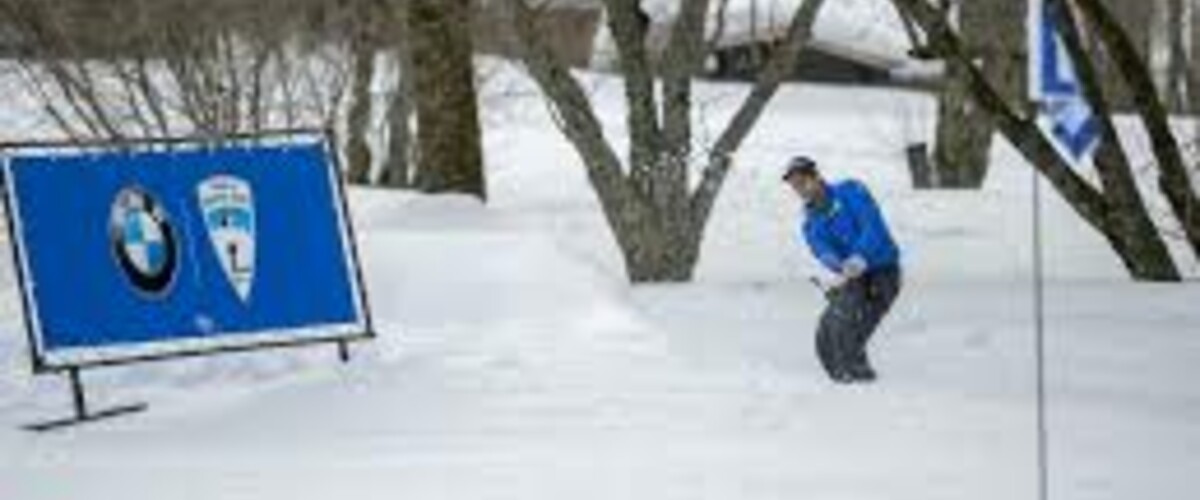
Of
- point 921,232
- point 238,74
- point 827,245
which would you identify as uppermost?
point 827,245

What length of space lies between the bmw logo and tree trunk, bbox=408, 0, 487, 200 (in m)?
9.28

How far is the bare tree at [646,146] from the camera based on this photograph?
59.5 ft

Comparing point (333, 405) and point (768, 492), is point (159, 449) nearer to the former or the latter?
point (333, 405)

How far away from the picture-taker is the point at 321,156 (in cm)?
1359

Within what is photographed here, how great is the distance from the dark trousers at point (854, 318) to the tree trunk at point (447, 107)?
9.61m

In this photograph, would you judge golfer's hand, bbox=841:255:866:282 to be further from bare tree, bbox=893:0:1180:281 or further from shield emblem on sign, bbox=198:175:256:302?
bare tree, bbox=893:0:1180:281

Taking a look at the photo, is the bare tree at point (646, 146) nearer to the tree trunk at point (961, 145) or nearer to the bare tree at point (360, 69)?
the bare tree at point (360, 69)

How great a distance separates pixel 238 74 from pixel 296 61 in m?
2.53

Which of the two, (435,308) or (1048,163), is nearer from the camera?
(435,308)

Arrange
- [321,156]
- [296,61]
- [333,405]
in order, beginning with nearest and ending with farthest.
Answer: [333,405] < [321,156] < [296,61]

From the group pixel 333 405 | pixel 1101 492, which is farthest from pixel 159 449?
pixel 1101 492

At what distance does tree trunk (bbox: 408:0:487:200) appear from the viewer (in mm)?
22328

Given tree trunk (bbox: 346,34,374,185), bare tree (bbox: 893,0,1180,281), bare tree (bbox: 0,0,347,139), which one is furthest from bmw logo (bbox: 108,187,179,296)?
tree trunk (bbox: 346,34,374,185)

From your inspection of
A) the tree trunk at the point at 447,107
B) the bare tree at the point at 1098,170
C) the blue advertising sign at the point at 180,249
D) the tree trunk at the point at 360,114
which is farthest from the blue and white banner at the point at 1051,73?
the tree trunk at the point at 360,114
